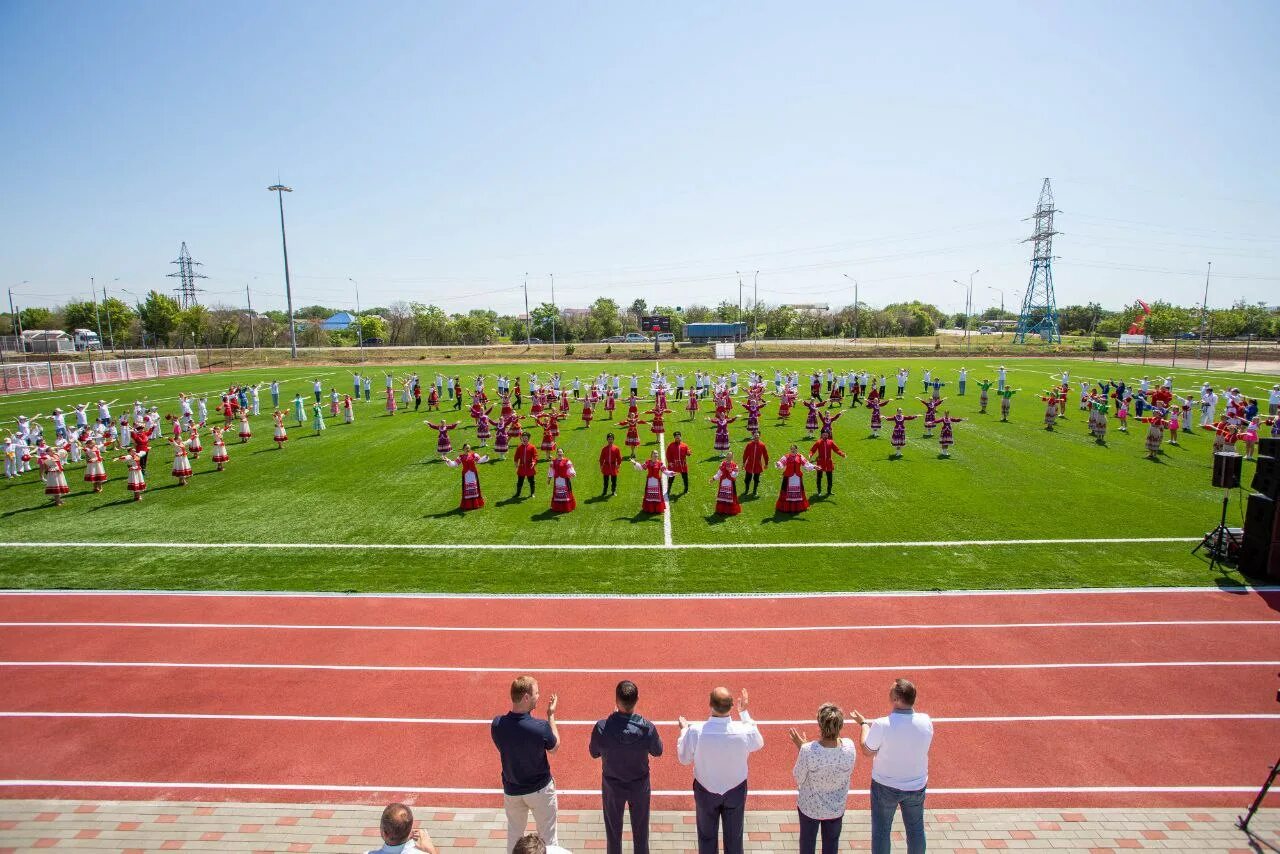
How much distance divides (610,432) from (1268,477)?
65.6 ft

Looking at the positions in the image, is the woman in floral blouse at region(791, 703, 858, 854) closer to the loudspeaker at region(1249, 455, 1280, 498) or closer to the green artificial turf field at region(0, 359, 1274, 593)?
the green artificial turf field at region(0, 359, 1274, 593)

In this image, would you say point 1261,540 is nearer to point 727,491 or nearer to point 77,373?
point 727,491

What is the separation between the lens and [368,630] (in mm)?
10688

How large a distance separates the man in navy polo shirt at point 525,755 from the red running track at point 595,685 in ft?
5.38

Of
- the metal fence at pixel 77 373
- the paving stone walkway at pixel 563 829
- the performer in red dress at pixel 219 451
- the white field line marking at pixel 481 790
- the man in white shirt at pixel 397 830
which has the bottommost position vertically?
the white field line marking at pixel 481 790

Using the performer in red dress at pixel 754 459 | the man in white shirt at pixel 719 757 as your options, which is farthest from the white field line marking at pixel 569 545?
A: the man in white shirt at pixel 719 757

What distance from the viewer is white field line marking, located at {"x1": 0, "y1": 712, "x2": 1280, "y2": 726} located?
26.4 feet

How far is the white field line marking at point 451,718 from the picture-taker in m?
8.05

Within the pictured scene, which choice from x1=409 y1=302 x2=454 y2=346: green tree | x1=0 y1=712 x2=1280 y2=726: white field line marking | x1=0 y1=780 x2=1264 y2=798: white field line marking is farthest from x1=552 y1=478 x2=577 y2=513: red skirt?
x1=409 y1=302 x2=454 y2=346: green tree

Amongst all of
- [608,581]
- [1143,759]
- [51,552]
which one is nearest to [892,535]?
[608,581]

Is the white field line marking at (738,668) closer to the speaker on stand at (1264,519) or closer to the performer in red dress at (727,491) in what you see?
the speaker on stand at (1264,519)

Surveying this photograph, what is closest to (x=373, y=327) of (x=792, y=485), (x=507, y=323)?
(x=507, y=323)

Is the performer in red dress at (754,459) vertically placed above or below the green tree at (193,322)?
below

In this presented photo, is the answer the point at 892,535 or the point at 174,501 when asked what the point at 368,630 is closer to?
the point at 892,535
